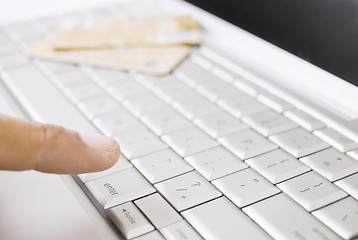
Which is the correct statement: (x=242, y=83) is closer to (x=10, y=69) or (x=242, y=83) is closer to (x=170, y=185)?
(x=170, y=185)

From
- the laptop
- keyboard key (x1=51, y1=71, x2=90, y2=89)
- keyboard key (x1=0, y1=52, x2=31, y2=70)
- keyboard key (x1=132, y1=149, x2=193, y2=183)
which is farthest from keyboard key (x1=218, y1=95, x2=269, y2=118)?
keyboard key (x1=0, y1=52, x2=31, y2=70)

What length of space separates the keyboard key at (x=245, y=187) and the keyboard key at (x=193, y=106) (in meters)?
0.12

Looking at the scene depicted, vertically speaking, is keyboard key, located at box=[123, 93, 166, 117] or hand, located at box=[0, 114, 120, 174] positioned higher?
hand, located at box=[0, 114, 120, 174]

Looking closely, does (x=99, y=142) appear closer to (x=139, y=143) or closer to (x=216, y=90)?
(x=139, y=143)

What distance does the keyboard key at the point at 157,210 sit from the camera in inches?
13.7

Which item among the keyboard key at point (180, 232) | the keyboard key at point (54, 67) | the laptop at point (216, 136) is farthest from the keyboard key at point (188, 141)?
the keyboard key at point (54, 67)

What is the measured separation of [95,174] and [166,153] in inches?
2.9

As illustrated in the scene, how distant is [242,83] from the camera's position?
0.55 meters

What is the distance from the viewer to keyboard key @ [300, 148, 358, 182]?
387 millimetres

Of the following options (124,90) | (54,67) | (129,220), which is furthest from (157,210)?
(54,67)

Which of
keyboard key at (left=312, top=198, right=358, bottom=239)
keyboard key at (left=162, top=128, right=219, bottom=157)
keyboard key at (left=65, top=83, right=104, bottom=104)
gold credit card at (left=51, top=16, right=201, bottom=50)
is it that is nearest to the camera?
keyboard key at (left=312, top=198, right=358, bottom=239)

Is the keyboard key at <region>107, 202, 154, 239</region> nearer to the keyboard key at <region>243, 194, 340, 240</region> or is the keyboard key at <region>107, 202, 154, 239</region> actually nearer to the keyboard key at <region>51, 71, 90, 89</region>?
the keyboard key at <region>243, 194, 340, 240</region>

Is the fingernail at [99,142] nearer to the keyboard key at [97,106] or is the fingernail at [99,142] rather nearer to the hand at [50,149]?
the hand at [50,149]

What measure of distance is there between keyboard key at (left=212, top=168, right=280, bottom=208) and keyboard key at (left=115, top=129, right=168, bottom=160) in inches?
3.4
